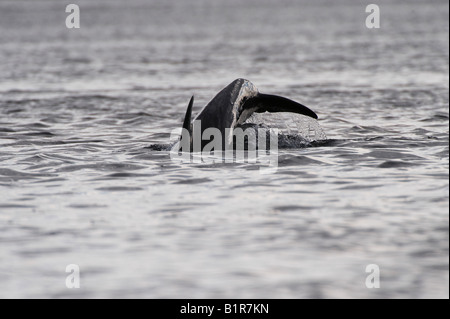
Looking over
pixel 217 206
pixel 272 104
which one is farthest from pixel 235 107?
pixel 217 206

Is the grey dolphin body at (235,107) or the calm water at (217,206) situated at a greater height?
the grey dolphin body at (235,107)

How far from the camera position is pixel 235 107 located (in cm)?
1477

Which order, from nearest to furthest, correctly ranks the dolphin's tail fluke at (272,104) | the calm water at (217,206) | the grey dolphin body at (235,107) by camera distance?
the calm water at (217,206)
the grey dolphin body at (235,107)
the dolphin's tail fluke at (272,104)

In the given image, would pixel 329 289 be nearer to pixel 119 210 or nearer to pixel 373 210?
pixel 373 210

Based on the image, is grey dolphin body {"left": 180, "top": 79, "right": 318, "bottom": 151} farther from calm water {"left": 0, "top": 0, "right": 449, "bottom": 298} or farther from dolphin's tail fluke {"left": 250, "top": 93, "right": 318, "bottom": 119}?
calm water {"left": 0, "top": 0, "right": 449, "bottom": 298}

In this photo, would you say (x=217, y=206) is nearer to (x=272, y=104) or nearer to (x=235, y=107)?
(x=235, y=107)

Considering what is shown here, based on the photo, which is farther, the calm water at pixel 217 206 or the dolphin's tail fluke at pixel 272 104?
the dolphin's tail fluke at pixel 272 104

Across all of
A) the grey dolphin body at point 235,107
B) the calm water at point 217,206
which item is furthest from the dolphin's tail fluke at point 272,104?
the calm water at point 217,206

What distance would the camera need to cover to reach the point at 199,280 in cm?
816

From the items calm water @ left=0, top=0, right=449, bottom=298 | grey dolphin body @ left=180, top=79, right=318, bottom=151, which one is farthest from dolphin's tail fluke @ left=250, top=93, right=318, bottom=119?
calm water @ left=0, top=0, right=449, bottom=298

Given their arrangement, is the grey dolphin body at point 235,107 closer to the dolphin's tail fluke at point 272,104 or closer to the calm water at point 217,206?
the dolphin's tail fluke at point 272,104

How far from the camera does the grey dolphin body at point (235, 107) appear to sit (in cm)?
1445

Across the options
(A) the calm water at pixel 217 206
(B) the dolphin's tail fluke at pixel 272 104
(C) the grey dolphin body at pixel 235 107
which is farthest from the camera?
(B) the dolphin's tail fluke at pixel 272 104
